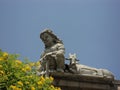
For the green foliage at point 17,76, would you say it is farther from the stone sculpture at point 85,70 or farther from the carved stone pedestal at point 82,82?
the stone sculpture at point 85,70

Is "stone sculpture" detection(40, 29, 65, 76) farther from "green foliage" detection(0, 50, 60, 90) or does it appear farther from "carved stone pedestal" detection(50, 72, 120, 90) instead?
"green foliage" detection(0, 50, 60, 90)

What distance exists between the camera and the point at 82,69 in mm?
13312

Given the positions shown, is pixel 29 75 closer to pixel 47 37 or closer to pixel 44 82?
pixel 44 82

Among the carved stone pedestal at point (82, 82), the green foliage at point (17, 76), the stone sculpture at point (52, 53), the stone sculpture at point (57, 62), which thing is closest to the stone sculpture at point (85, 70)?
the stone sculpture at point (57, 62)

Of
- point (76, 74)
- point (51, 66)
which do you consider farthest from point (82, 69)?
point (51, 66)

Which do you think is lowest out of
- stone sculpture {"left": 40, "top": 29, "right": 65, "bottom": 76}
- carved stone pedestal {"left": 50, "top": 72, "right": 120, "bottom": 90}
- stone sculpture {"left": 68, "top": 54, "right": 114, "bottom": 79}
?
carved stone pedestal {"left": 50, "top": 72, "right": 120, "bottom": 90}

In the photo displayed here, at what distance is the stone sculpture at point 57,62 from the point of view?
41.4 feet

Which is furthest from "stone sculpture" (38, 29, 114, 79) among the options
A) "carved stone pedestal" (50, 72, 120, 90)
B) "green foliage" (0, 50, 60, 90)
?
"green foliage" (0, 50, 60, 90)

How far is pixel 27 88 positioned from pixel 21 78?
0.92 feet

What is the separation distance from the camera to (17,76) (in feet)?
28.1

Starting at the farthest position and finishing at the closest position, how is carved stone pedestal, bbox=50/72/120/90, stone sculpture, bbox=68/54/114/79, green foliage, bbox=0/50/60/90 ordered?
stone sculpture, bbox=68/54/114/79
carved stone pedestal, bbox=50/72/120/90
green foliage, bbox=0/50/60/90

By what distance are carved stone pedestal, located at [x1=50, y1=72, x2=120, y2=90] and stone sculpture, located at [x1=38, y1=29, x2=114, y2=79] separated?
0.16 m

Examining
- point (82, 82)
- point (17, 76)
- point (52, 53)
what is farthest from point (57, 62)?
point (17, 76)

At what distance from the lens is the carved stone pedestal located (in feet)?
41.2
